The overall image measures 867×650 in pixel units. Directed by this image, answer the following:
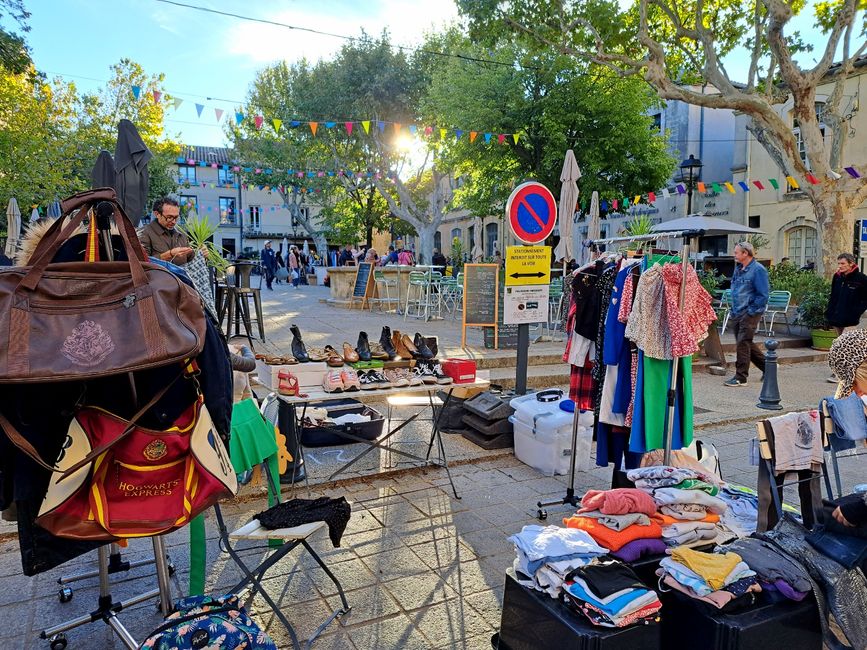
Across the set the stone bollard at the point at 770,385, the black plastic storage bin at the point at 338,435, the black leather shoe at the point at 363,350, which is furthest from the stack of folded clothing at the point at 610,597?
the stone bollard at the point at 770,385

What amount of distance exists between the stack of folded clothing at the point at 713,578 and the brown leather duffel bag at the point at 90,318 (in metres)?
2.05

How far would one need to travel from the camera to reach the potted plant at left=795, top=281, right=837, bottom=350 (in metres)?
11.1

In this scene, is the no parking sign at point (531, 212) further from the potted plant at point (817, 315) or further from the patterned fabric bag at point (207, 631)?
the potted plant at point (817, 315)

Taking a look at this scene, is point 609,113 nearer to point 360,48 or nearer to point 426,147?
point 426,147

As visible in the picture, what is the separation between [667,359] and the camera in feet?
12.0

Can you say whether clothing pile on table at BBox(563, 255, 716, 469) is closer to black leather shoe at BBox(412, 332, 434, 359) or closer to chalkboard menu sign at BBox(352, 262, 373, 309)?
black leather shoe at BBox(412, 332, 434, 359)

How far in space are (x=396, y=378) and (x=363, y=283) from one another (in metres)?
10.5

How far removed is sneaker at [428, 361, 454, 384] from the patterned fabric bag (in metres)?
2.84

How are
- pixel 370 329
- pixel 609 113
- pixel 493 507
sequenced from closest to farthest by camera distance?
pixel 493 507
pixel 370 329
pixel 609 113

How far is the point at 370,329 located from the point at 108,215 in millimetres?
9340

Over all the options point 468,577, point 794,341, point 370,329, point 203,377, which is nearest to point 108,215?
point 203,377

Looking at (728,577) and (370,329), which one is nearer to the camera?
(728,577)

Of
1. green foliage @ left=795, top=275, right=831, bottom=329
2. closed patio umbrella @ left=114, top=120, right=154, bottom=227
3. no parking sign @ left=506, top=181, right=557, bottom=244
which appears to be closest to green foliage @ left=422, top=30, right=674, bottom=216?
green foliage @ left=795, top=275, right=831, bottom=329

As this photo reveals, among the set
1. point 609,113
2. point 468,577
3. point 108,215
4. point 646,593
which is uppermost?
point 609,113
